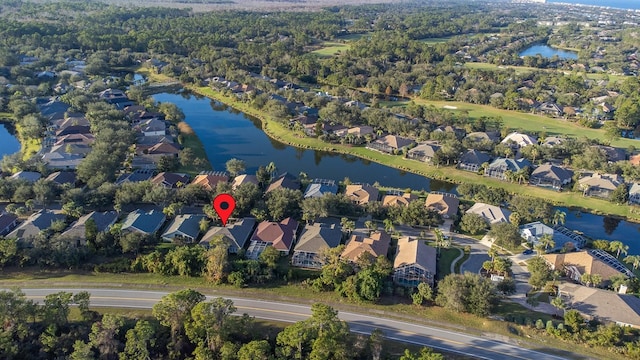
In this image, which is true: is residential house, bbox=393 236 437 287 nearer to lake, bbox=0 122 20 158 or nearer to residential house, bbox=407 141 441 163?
residential house, bbox=407 141 441 163

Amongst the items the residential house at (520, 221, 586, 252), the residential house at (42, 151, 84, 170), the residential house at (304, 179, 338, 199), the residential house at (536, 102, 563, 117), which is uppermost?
the residential house at (536, 102, 563, 117)

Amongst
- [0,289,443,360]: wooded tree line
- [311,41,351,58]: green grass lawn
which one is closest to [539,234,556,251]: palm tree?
[0,289,443,360]: wooded tree line

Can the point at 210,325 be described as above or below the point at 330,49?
below

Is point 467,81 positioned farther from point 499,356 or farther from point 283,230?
point 499,356

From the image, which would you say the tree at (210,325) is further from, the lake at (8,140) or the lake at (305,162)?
the lake at (8,140)

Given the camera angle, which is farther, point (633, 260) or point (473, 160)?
point (473, 160)

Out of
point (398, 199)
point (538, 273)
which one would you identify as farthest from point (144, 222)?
point (538, 273)

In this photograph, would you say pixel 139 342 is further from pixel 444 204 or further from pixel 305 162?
pixel 305 162
